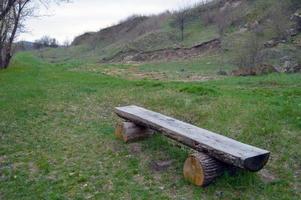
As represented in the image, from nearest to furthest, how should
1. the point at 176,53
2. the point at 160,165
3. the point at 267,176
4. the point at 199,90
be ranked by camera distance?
the point at 267,176 < the point at 160,165 < the point at 199,90 < the point at 176,53

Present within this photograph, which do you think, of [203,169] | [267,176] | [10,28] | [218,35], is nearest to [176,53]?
[218,35]

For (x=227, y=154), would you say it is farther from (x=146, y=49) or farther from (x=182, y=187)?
(x=146, y=49)

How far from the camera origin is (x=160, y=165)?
4.95m

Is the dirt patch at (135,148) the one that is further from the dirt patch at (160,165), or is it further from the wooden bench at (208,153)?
the dirt patch at (160,165)

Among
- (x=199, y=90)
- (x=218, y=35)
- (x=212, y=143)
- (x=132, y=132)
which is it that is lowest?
(x=132, y=132)

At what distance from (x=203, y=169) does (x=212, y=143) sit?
1.13 ft

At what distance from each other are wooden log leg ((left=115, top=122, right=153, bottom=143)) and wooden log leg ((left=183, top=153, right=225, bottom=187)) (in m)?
1.73

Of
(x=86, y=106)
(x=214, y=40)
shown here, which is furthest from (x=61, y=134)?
(x=214, y=40)

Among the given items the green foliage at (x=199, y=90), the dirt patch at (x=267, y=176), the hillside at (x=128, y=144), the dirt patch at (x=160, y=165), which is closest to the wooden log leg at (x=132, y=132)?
the hillside at (x=128, y=144)

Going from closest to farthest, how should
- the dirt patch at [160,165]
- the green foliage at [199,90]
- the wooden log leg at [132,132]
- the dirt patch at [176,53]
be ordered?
the dirt patch at [160,165]
the wooden log leg at [132,132]
the green foliage at [199,90]
the dirt patch at [176,53]

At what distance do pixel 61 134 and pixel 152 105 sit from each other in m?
2.46

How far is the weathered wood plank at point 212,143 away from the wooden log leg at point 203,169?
10 cm

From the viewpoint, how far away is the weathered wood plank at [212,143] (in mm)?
3939

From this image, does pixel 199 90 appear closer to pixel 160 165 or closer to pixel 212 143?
pixel 160 165
